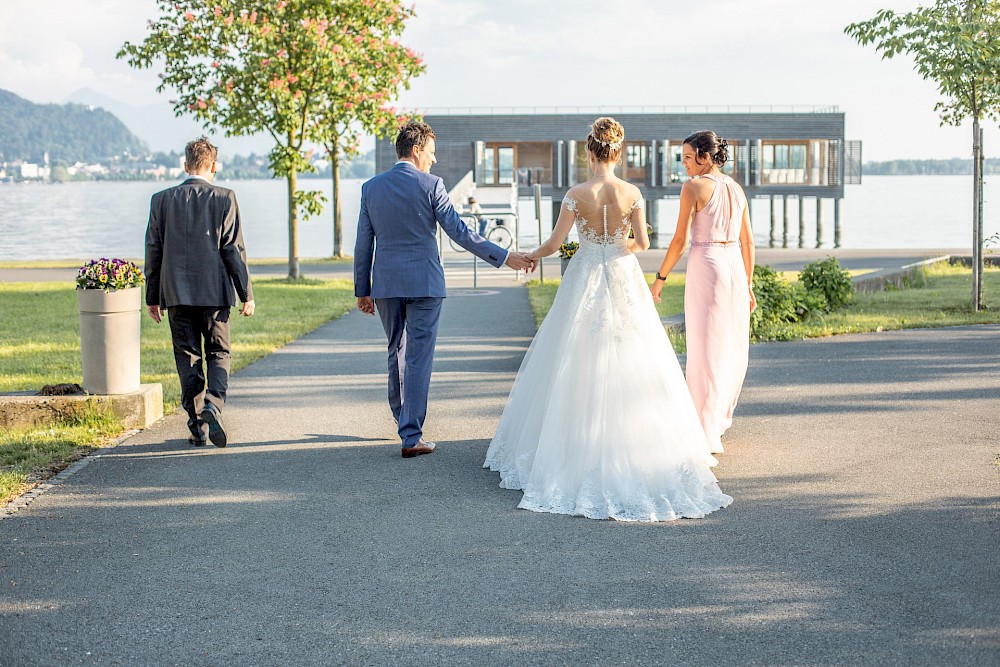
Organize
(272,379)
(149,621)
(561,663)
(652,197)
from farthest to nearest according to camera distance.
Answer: (652,197) < (272,379) < (149,621) < (561,663)

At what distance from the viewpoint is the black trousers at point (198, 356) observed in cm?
729

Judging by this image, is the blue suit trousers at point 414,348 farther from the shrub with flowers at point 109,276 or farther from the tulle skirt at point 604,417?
the shrub with flowers at point 109,276

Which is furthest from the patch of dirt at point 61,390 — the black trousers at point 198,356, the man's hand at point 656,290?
the man's hand at point 656,290

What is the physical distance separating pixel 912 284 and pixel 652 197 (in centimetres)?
3339

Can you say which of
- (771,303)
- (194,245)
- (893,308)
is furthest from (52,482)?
(893,308)

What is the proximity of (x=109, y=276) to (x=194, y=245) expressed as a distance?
1094 millimetres

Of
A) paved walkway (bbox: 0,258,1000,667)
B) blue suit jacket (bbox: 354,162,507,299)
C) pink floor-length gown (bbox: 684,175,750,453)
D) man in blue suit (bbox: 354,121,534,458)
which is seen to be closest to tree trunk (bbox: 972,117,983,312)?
paved walkway (bbox: 0,258,1000,667)

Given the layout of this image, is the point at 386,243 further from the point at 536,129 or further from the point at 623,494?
the point at 536,129

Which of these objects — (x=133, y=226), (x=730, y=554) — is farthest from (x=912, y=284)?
(x=133, y=226)

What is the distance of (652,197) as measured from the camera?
172 ft

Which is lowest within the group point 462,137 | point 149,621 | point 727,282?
point 149,621

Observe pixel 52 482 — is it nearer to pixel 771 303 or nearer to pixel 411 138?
pixel 411 138

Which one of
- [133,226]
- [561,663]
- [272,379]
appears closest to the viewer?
[561,663]

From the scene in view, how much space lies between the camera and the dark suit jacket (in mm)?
7109
